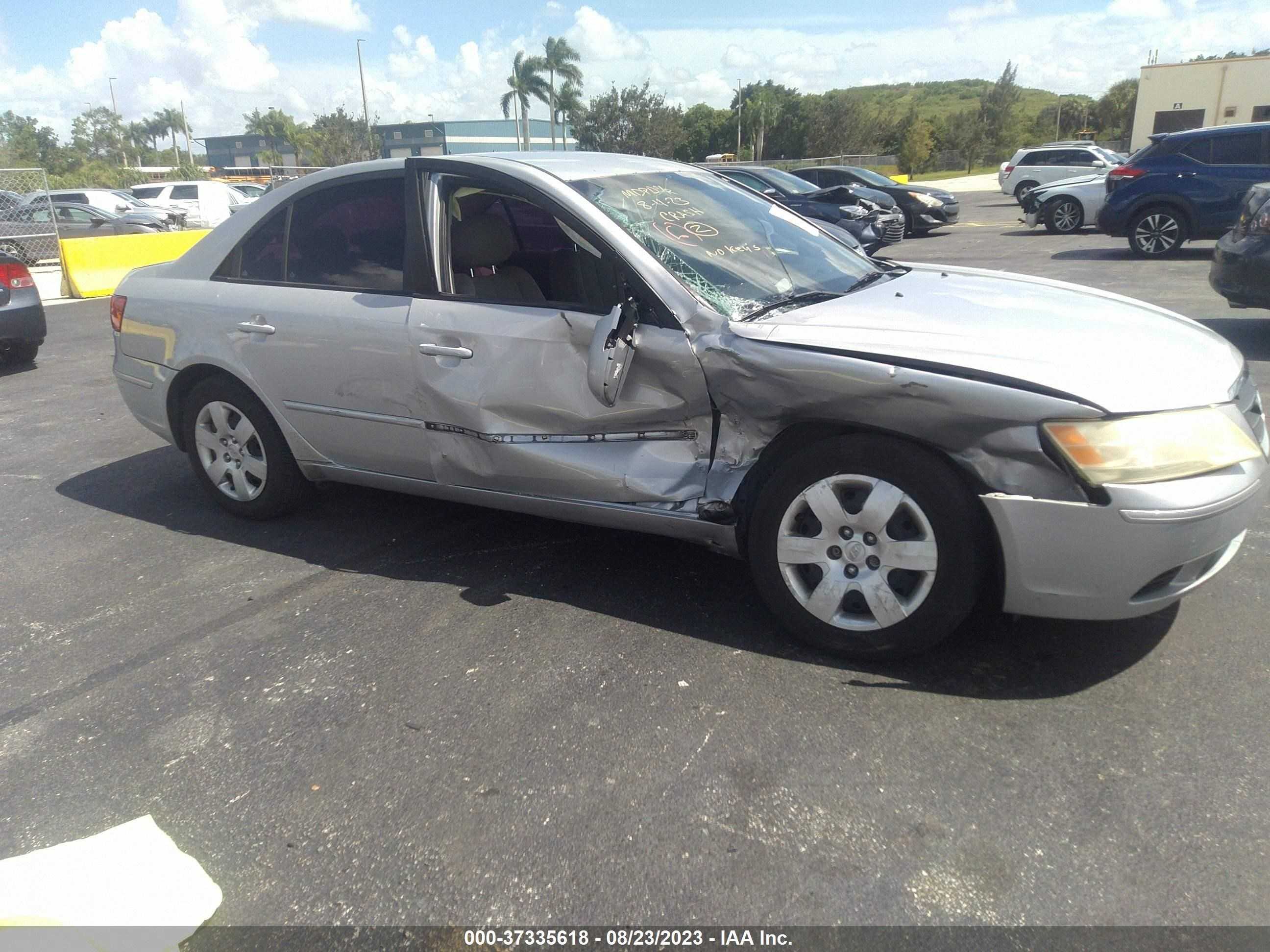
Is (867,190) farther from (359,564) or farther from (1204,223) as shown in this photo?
(359,564)

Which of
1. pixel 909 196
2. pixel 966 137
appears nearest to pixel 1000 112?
pixel 966 137

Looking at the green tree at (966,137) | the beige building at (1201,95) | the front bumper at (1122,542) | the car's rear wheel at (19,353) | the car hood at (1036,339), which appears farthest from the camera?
the green tree at (966,137)

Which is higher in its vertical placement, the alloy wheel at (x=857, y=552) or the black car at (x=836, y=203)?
the black car at (x=836, y=203)

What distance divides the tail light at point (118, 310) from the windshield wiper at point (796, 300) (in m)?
3.38

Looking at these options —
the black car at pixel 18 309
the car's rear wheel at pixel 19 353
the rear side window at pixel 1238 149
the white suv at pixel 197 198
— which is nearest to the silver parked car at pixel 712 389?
the black car at pixel 18 309

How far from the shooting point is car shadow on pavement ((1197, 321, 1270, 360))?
7.38m

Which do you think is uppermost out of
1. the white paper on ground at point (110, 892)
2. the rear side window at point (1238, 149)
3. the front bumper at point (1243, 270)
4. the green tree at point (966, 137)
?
the green tree at point (966, 137)

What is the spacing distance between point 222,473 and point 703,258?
2.69m

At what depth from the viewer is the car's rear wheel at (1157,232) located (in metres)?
13.2

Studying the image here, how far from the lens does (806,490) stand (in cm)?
312

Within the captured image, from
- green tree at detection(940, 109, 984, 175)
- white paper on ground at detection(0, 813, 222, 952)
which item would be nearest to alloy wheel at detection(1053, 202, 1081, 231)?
white paper on ground at detection(0, 813, 222, 952)

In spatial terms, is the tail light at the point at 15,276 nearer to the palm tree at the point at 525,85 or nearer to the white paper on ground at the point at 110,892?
the white paper on ground at the point at 110,892

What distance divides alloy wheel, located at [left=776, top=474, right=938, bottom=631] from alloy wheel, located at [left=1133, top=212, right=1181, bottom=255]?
12650mm

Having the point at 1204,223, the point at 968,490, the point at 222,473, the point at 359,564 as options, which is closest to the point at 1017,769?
the point at 968,490
